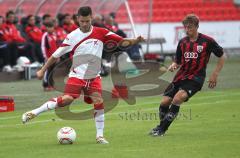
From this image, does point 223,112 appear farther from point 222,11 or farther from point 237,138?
point 222,11

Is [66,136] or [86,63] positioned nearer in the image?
[66,136]

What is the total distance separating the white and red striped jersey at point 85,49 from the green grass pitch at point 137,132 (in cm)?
107

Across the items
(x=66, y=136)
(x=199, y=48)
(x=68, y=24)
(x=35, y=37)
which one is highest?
(x=199, y=48)

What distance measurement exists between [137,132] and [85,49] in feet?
6.31

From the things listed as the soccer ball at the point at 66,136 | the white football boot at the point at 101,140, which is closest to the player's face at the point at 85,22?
the soccer ball at the point at 66,136


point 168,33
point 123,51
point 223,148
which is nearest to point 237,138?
point 223,148

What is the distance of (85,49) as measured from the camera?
11641 millimetres

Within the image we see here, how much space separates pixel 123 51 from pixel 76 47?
16145 mm

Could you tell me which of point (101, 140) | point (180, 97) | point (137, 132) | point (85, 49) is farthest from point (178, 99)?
point (85, 49)

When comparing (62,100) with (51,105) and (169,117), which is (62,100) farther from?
(169,117)

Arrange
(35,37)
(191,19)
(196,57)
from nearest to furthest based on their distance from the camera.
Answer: (191,19) < (196,57) < (35,37)

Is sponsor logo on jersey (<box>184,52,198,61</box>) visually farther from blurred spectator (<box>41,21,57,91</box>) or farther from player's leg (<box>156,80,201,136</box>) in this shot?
blurred spectator (<box>41,21,57,91</box>)

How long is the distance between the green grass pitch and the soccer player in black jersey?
35 cm

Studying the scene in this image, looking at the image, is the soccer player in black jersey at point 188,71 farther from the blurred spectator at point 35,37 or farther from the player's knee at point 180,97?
the blurred spectator at point 35,37
